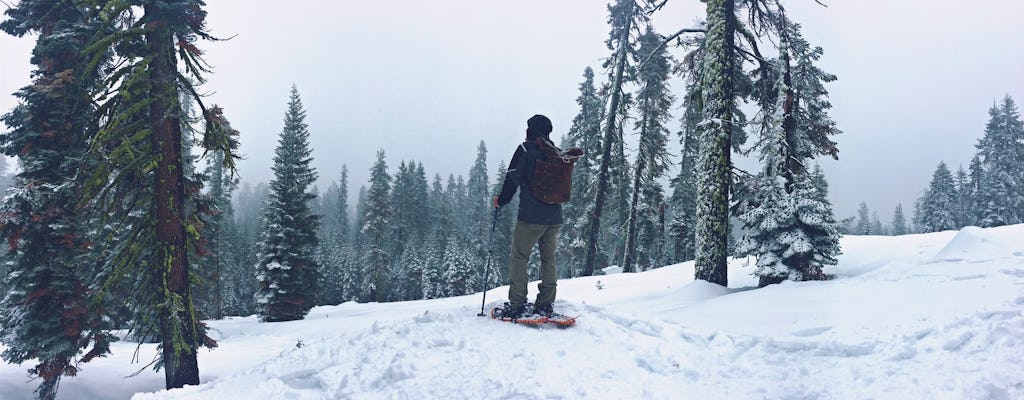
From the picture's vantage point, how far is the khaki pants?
21.3 ft

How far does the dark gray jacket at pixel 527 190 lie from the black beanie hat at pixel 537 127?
4.4 inches

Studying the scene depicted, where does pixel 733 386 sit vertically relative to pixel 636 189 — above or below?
below

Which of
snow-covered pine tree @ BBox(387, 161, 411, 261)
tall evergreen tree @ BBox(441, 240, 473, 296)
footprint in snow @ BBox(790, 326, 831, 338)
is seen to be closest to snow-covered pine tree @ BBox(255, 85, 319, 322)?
tall evergreen tree @ BBox(441, 240, 473, 296)

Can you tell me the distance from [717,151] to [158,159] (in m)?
11.0

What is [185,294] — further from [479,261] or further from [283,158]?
[479,261]

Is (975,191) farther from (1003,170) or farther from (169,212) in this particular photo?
(169,212)

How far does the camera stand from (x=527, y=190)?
643cm

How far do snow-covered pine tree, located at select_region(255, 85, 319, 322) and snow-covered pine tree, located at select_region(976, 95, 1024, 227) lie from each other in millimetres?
53534

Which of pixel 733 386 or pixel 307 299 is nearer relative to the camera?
pixel 733 386

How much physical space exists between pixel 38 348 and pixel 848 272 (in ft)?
60.8

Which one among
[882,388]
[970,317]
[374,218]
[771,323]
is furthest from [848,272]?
[374,218]

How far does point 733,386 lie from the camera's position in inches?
174

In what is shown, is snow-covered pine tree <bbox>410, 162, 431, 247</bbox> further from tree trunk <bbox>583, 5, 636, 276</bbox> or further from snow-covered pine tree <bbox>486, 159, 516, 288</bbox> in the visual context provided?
tree trunk <bbox>583, 5, 636, 276</bbox>

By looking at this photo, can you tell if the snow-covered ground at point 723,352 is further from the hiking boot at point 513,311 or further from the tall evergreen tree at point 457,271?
the tall evergreen tree at point 457,271
